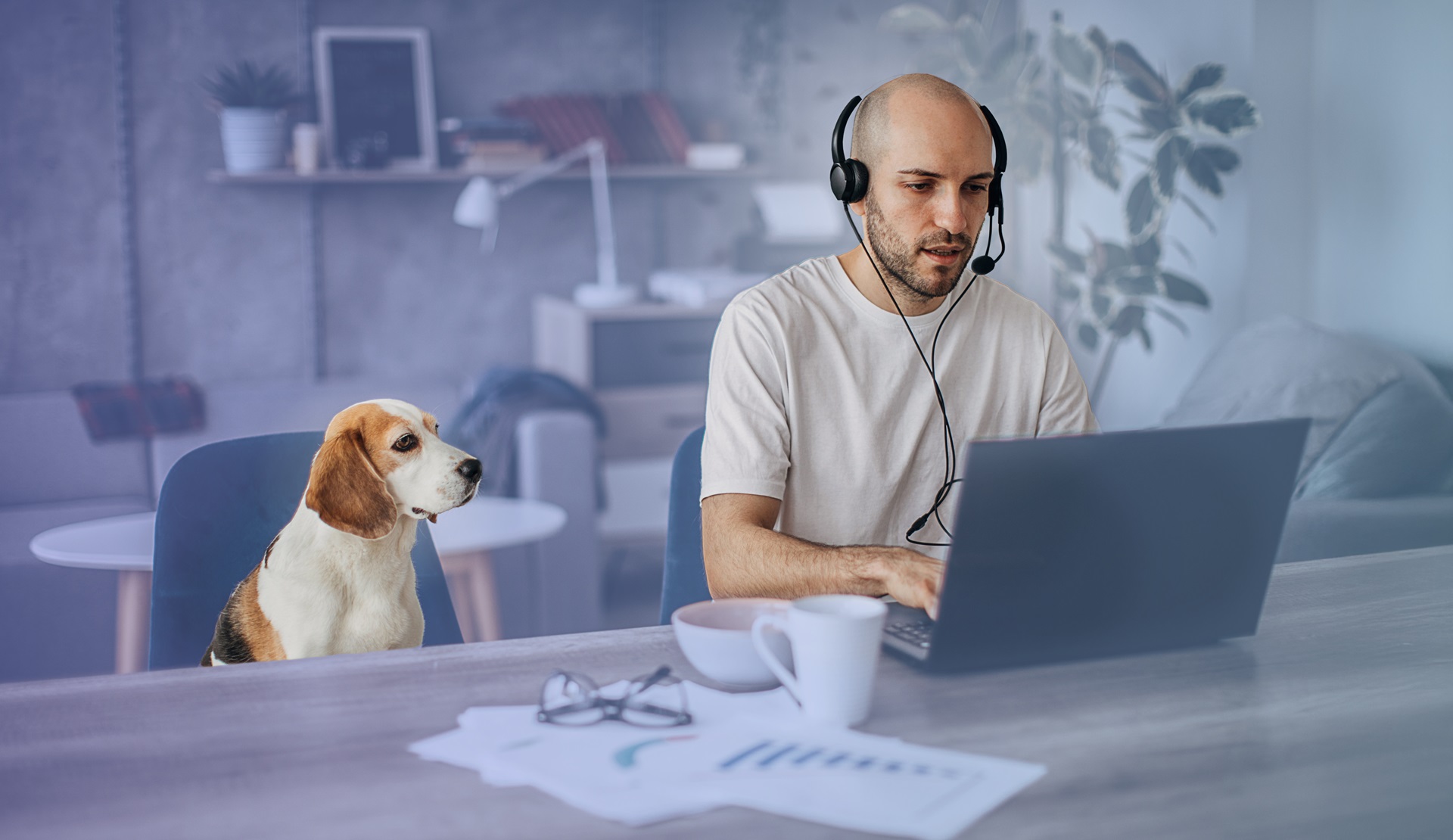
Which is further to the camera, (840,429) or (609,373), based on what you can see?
(609,373)

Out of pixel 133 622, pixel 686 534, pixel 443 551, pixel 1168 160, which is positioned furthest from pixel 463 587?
pixel 1168 160

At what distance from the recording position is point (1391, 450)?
224 centimetres

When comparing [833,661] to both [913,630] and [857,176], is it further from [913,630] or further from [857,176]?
[857,176]

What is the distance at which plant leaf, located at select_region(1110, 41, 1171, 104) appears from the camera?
9.94ft

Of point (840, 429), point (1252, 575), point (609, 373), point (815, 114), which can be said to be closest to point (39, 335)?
point (609, 373)

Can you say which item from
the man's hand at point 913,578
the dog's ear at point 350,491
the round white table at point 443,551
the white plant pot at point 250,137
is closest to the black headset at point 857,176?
the man's hand at point 913,578

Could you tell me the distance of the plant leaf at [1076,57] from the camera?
326 centimetres

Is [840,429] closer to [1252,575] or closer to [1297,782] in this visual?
[1252,575]

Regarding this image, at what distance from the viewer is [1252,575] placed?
0.99 meters

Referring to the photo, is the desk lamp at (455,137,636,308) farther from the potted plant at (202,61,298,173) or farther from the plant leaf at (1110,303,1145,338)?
the plant leaf at (1110,303,1145,338)

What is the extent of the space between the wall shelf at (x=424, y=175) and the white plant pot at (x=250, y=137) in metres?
0.04

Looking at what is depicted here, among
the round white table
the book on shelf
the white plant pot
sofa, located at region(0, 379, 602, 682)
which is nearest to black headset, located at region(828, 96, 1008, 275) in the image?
the round white table

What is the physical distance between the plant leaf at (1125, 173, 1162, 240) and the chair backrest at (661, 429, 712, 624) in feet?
6.67

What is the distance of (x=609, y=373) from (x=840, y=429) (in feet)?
6.87
